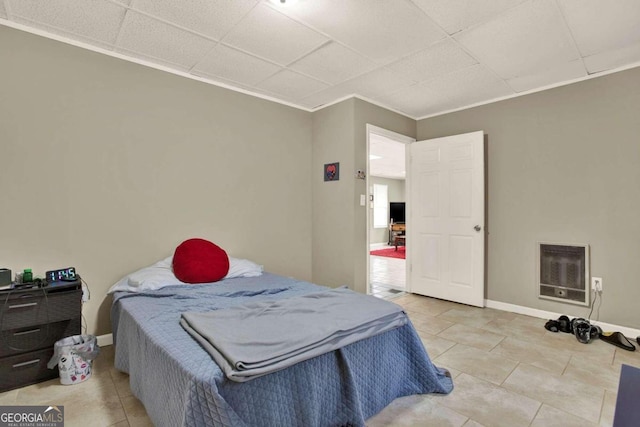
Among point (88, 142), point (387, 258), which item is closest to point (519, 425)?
point (88, 142)

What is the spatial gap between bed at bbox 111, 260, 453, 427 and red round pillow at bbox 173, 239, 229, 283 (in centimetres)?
33

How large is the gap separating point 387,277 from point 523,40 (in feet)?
12.5

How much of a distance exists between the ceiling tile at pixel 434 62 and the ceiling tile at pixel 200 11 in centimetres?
140

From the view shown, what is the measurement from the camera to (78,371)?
2043 mm

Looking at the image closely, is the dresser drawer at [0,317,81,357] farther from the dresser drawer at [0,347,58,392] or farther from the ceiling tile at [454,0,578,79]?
the ceiling tile at [454,0,578,79]

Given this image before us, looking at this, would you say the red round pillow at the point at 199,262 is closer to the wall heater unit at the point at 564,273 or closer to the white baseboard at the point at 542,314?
the white baseboard at the point at 542,314

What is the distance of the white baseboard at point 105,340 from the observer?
2.59 meters

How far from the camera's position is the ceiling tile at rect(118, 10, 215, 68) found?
88.4 inches

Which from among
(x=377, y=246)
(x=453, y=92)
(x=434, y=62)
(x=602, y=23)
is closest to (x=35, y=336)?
(x=434, y=62)

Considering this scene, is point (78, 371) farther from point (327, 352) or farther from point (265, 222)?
point (265, 222)

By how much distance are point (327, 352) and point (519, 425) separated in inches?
44.1

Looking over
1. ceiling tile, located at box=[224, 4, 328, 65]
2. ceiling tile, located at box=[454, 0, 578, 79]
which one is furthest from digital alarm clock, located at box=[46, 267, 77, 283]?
ceiling tile, located at box=[454, 0, 578, 79]

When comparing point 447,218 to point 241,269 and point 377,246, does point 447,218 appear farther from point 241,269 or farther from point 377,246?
point 377,246

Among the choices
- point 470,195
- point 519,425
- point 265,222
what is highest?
point 470,195
